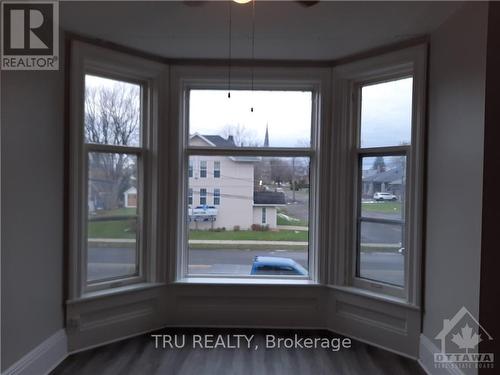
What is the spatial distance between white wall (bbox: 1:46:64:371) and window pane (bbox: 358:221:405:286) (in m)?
2.60

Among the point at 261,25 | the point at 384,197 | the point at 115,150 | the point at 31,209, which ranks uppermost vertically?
the point at 261,25

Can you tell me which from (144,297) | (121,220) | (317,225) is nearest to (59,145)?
(121,220)

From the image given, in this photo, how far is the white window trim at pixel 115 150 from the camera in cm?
287

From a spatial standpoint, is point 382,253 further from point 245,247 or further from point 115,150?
point 115,150

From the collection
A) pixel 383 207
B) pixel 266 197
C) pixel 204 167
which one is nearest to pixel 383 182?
pixel 383 207

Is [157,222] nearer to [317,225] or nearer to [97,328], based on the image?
[97,328]

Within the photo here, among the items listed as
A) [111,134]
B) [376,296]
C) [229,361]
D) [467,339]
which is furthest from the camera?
[111,134]

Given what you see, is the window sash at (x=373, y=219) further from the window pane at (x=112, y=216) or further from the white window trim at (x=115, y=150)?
the window pane at (x=112, y=216)

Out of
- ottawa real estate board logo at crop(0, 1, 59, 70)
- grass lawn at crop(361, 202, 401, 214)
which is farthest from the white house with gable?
ottawa real estate board logo at crop(0, 1, 59, 70)

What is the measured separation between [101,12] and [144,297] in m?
2.37

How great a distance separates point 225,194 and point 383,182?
4.86 feet

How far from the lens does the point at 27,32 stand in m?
2.48

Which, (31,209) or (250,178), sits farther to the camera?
(250,178)

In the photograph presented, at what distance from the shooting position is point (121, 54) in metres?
3.12
